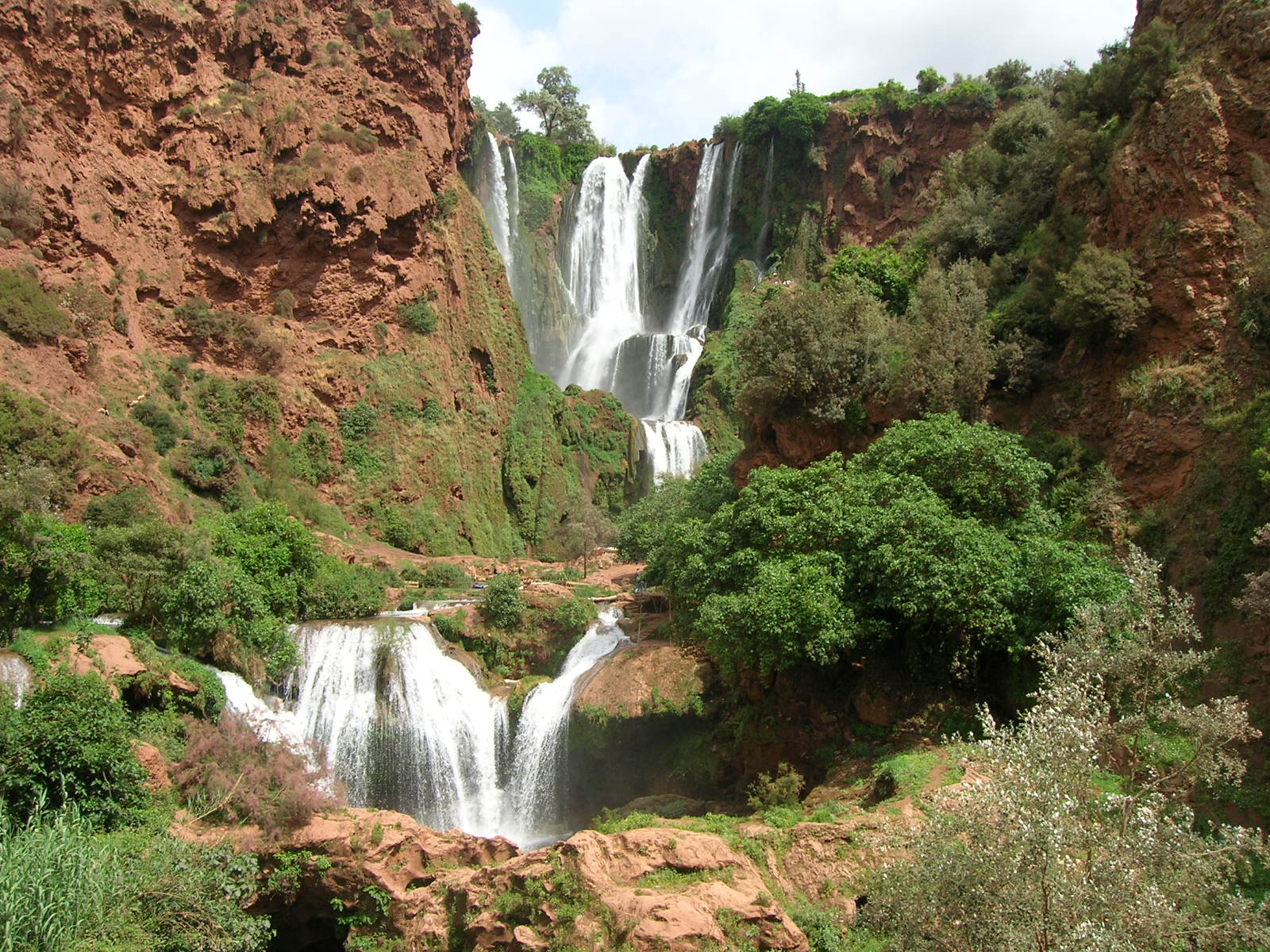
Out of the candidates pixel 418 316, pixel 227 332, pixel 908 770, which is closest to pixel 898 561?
pixel 908 770

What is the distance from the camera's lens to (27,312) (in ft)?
81.8

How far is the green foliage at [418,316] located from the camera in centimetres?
3806

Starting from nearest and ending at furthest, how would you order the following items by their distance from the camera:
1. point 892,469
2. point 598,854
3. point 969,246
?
point 598,854 → point 892,469 → point 969,246

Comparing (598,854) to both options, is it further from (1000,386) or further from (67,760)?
(1000,386)

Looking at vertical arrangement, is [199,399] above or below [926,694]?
above

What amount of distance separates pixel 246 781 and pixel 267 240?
82.1 ft

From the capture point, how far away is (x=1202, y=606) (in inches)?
599

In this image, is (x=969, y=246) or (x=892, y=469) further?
(x=969, y=246)

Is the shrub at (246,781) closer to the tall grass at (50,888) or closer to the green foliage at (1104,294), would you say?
the tall grass at (50,888)

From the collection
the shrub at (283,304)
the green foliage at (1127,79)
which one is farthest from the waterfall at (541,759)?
the shrub at (283,304)

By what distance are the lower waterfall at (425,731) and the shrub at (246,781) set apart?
3744 millimetres

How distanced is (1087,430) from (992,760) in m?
12.7

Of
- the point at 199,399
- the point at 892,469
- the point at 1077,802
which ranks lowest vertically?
the point at 1077,802

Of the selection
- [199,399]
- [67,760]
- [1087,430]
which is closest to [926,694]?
[1087,430]
